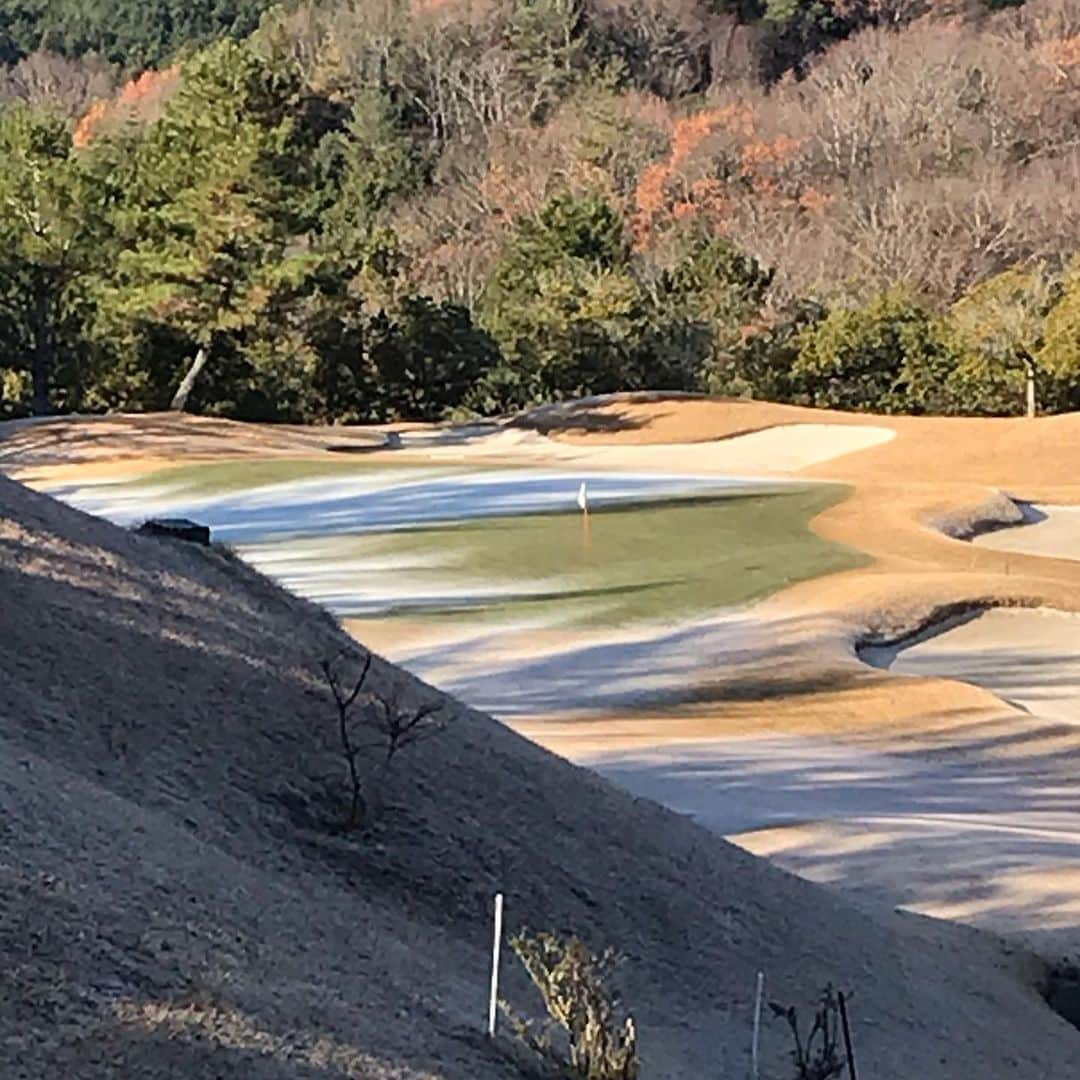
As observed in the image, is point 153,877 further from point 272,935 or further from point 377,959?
point 377,959

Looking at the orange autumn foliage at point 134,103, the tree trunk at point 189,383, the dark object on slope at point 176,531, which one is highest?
the orange autumn foliage at point 134,103

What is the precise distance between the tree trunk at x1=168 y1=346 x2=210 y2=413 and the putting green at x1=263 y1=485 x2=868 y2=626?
17.1 m

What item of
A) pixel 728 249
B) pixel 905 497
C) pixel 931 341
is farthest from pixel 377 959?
pixel 728 249

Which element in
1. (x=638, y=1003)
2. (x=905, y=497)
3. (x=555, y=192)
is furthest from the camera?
(x=555, y=192)

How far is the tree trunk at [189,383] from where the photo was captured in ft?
136

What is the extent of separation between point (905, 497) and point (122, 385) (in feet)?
68.6

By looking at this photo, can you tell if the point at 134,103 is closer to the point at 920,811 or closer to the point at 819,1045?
the point at 920,811

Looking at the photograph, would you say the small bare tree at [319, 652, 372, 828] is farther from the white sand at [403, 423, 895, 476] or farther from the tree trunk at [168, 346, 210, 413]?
the tree trunk at [168, 346, 210, 413]

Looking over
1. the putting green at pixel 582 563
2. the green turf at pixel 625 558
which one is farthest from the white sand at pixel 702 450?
the putting green at pixel 582 563

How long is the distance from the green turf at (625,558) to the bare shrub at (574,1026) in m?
13.0

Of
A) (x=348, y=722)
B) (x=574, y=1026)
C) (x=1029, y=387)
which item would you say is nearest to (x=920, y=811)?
(x=348, y=722)

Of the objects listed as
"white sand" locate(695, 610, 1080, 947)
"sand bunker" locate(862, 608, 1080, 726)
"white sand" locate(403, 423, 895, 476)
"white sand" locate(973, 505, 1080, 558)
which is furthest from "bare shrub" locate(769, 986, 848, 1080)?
"white sand" locate(403, 423, 895, 476)

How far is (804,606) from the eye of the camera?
728 inches

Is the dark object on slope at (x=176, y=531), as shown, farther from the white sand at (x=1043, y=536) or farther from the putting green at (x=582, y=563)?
the white sand at (x=1043, y=536)
